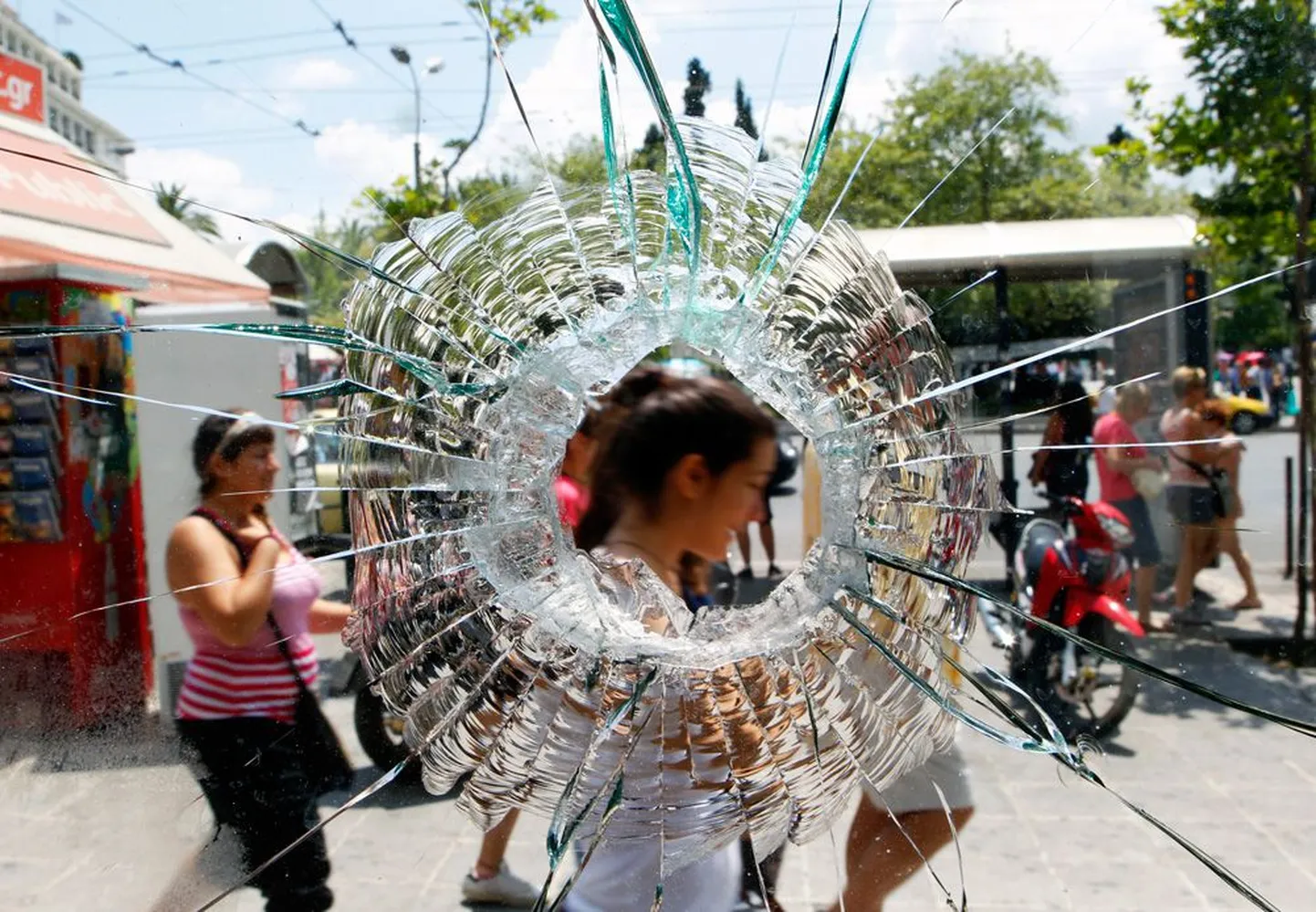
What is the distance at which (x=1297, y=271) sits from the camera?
125 centimetres

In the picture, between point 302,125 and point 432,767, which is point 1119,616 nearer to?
point 432,767

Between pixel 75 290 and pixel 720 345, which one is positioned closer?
pixel 75 290

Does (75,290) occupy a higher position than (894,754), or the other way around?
(75,290)

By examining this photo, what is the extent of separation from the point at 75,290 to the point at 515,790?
2.43 ft

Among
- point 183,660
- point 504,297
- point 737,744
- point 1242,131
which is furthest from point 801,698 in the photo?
point 1242,131

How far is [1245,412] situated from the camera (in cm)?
124

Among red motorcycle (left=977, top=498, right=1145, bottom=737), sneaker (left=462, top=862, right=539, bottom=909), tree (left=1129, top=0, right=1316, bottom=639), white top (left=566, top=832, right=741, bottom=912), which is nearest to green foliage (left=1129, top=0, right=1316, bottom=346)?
tree (left=1129, top=0, right=1316, bottom=639)

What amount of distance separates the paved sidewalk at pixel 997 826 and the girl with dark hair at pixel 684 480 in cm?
20

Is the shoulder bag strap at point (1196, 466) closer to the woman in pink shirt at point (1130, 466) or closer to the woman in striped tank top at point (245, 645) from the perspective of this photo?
the woman in pink shirt at point (1130, 466)

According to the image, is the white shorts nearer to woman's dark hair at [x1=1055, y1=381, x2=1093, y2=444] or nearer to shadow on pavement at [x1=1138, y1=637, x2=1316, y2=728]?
shadow on pavement at [x1=1138, y1=637, x2=1316, y2=728]

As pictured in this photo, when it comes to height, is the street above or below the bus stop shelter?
below

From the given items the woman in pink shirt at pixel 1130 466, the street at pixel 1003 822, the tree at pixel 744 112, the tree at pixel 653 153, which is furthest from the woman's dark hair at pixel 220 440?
the woman in pink shirt at pixel 1130 466

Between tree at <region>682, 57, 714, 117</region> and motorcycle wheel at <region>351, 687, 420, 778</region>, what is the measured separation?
751 millimetres

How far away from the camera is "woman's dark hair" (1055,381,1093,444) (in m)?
1.26
